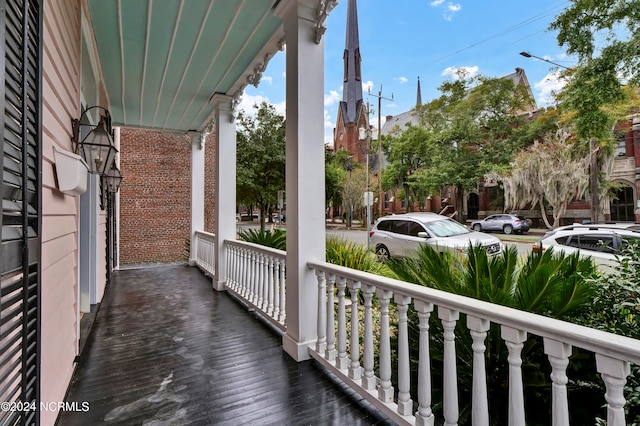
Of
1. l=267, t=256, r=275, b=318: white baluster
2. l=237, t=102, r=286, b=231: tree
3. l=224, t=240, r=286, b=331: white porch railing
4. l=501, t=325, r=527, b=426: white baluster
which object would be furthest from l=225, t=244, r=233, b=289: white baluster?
l=237, t=102, r=286, b=231: tree

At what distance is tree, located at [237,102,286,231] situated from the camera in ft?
36.6

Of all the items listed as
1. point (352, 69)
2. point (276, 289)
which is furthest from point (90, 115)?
point (352, 69)

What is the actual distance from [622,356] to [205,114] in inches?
241

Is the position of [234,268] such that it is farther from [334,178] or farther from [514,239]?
[334,178]

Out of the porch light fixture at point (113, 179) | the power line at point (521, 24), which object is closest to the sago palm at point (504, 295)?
the porch light fixture at point (113, 179)

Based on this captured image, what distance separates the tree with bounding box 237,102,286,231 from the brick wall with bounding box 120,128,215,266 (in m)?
2.40

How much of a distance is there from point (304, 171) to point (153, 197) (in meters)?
7.58

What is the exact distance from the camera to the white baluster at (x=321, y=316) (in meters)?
2.49

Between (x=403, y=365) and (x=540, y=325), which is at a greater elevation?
(x=540, y=325)

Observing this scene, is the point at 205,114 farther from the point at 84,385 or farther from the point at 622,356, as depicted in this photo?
the point at 622,356

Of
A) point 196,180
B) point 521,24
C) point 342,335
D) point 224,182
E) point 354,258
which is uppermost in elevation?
point 521,24

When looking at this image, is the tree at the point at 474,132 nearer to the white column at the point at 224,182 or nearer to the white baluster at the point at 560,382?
the white column at the point at 224,182

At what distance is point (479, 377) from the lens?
1328 millimetres

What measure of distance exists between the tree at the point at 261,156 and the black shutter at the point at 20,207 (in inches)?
388
